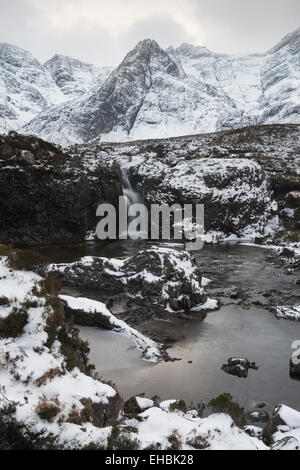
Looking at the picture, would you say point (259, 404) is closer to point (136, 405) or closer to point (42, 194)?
point (136, 405)

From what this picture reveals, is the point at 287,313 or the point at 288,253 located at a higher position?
the point at 288,253

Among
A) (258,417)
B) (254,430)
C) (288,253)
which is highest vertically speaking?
(288,253)

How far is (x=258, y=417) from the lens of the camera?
1121cm

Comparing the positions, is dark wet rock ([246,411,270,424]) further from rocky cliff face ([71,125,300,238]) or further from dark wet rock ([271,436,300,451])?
rocky cliff face ([71,125,300,238])

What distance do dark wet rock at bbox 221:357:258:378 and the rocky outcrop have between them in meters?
34.2

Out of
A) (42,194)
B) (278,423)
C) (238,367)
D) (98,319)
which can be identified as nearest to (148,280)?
(98,319)

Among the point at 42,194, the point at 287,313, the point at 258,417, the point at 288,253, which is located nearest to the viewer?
the point at 258,417

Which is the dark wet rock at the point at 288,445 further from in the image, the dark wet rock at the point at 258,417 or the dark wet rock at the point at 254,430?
the dark wet rock at the point at 258,417

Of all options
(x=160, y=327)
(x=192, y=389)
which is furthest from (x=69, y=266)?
(x=192, y=389)

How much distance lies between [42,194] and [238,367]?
37877 mm

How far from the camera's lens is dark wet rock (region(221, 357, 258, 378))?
14086mm

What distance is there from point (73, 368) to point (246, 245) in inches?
1530

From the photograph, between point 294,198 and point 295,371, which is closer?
point 295,371
